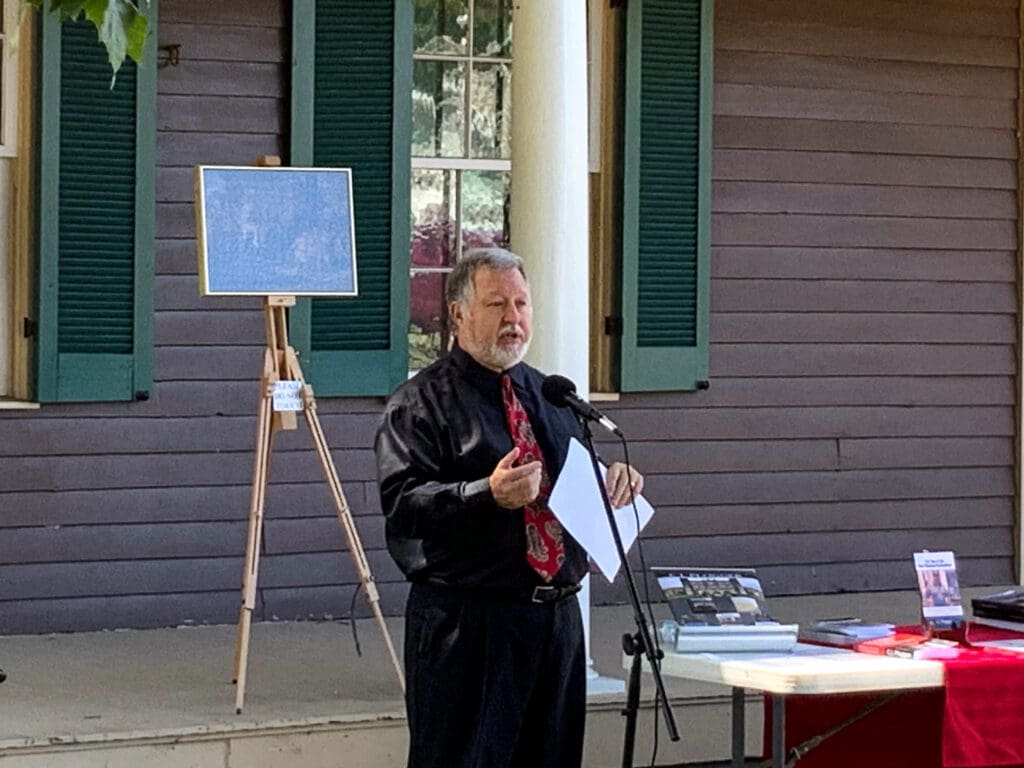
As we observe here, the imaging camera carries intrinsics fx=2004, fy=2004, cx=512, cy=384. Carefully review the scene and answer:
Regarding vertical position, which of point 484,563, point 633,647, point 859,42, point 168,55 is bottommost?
point 633,647

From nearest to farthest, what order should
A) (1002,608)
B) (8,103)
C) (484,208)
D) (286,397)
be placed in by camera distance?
(1002,608), (286,397), (8,103), (484,208)

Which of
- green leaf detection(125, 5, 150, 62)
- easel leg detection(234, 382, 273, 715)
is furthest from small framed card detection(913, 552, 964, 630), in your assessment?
green leaf detection(125, 5, 150, 62)

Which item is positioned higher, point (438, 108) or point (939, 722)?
point (438, 108)

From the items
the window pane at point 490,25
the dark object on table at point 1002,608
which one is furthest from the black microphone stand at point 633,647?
the window pane at point 490,25

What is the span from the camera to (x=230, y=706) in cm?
548

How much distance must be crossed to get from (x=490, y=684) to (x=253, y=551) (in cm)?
158

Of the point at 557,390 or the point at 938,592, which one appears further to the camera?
the point at 938,592

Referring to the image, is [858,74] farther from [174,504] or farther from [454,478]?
[454,478]

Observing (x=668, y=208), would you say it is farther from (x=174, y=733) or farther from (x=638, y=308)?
(x=174, y=733)

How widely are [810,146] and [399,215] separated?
1.76 m

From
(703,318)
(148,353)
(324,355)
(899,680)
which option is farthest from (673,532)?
(899,680)

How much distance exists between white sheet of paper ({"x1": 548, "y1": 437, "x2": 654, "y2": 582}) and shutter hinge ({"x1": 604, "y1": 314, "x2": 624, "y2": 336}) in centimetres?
338

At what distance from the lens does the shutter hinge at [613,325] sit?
7492 mm

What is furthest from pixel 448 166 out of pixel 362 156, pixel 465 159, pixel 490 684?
pixel 490 684
